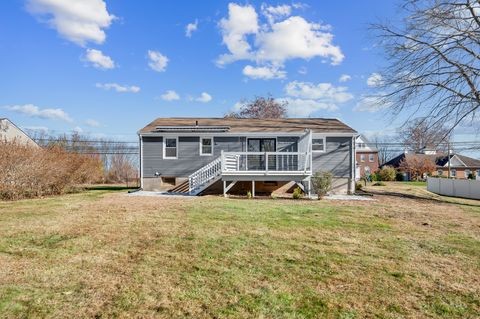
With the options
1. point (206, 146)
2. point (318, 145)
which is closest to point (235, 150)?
point (206, 146)

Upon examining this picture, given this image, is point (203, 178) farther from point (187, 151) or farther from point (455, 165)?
point (455, 165)

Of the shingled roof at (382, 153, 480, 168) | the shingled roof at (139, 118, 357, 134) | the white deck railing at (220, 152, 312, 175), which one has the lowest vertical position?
the white deck railing at (220, 152, 312, 175)

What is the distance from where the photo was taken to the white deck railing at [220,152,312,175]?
49.9 ft

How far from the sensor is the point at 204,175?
54.0 ft

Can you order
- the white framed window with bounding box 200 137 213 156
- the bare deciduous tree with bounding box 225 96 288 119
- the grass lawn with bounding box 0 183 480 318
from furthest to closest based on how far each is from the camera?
the bare deciduous tree with bounding box 225 96 288 119 → the white framed window with bounding box 200 137 213 156 → the grass lawn with bounding box 0 183 480 318

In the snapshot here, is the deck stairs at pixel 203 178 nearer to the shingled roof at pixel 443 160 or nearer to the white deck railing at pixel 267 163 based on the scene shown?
the white deck railing at pixel 267 163

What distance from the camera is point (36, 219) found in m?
8.04

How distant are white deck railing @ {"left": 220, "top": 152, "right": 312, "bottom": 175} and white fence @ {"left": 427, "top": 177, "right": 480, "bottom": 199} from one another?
13.1m

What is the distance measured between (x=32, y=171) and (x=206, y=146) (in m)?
8.20

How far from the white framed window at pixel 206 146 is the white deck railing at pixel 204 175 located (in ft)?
4.87

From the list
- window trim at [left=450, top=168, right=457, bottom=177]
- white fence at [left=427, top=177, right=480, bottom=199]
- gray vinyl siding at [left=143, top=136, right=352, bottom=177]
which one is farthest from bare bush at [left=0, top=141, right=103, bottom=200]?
window trim at [left=450, top=168, right=457, bottom=177]

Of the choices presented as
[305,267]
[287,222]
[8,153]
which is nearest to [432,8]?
[287,222]

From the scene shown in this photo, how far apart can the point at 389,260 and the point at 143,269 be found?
3853 mm

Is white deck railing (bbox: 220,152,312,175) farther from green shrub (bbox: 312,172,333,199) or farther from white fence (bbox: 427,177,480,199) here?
white fence (bbox: 427,177,480,199)
